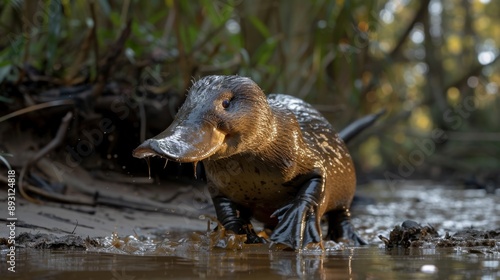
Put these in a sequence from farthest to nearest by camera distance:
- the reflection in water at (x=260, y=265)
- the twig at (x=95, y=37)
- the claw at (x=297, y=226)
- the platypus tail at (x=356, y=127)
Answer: the platypus tail at (x=356, y=127)
the twig at (x=95, y=37)
the claw at (x=297, y=226)
the reflection in water at (x=260, y=265)

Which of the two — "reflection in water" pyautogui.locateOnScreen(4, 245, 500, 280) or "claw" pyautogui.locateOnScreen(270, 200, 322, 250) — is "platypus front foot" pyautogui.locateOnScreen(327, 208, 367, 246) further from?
"reflection in water" pyautogui.locateOnScreen(4, 245, 500, 280)

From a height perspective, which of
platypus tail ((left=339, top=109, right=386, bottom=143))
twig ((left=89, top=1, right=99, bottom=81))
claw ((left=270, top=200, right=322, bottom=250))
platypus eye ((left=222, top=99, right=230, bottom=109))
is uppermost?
twig ((left=89, top=1, right=99, bottom=81))

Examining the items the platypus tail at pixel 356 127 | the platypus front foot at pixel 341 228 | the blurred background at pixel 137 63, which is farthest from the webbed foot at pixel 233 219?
the platypus tail at pixel 356 127

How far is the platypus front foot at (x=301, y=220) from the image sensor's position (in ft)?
8.55

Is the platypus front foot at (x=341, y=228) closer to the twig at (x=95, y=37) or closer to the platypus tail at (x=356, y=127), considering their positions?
the platypus tail at (x=356, y=127)

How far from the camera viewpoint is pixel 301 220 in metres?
2.67

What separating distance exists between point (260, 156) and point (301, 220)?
272 mm

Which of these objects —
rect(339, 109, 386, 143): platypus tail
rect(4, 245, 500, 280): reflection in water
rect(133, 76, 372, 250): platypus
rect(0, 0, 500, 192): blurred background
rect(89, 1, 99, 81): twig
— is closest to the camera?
rect(4, 245, 500, 280): reflection in water

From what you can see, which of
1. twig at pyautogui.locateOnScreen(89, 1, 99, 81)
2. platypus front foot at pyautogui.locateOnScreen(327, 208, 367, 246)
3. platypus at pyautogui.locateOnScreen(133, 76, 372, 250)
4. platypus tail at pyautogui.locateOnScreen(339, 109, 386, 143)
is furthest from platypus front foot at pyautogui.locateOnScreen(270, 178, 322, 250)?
twig at pyautogui.locateOnScreen(89, 1, 99, 81)

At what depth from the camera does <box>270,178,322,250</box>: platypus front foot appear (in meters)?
2.61

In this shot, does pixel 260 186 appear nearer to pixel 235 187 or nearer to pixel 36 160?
pixel 235 187

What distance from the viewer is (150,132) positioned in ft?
16.4

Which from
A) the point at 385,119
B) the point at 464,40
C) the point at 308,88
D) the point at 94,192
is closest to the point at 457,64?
the point at 464,40

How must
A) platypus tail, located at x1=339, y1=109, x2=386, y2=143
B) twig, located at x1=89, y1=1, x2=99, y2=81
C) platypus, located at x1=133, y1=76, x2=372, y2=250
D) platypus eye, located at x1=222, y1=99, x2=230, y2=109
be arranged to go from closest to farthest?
platypus, located at x1=133, y1=76, x2=372, y2=250, platypus eye, located at x1=222, y1=99, x2=230, y2=109, twig, located at x1=89, y1=1, x2=99, y2=81, platypus tail, located at x1=339, y1=109, x2=386, y2=143
